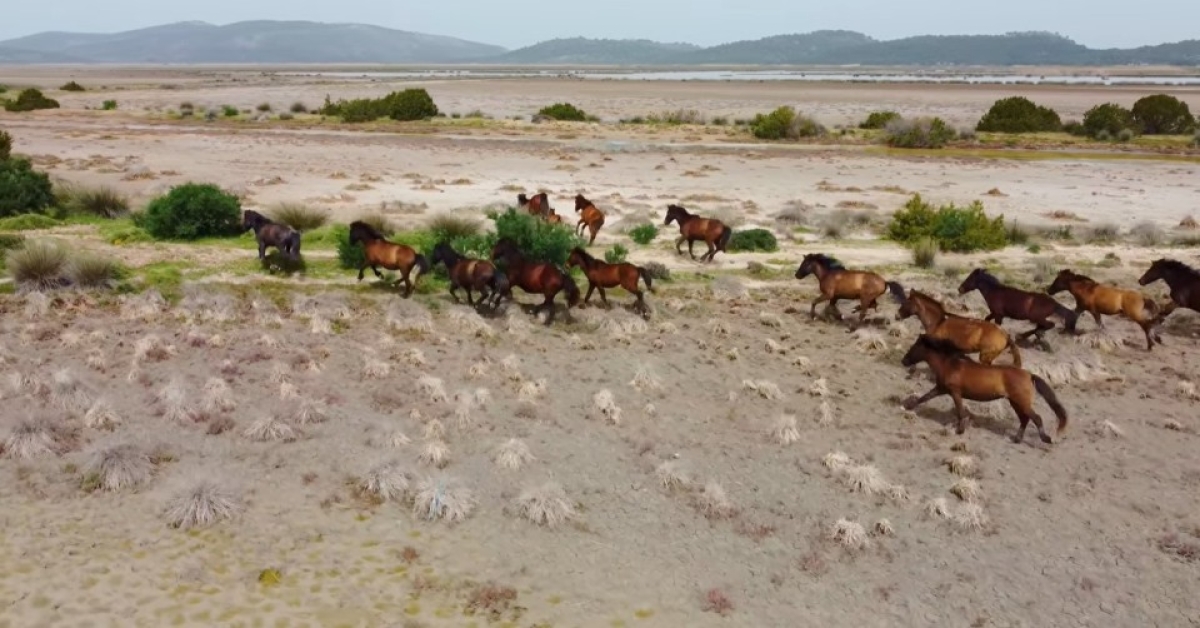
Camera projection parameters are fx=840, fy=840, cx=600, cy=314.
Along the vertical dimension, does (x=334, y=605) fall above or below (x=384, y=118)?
below

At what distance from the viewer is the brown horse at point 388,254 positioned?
14531 mm

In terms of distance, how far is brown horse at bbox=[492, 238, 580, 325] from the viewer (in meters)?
13.6

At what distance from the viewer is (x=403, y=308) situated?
14.0 metres

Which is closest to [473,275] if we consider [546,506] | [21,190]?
[546,506]

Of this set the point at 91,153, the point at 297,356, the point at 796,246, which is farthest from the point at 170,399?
the point at 91,153

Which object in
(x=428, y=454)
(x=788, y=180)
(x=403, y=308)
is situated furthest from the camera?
(x=788, y=180)

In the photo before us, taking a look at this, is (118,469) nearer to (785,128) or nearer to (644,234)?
(644,234)

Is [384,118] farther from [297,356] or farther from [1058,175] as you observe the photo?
[297,356]

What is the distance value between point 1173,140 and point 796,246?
42.5 meters

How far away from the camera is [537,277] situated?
13.6 metres

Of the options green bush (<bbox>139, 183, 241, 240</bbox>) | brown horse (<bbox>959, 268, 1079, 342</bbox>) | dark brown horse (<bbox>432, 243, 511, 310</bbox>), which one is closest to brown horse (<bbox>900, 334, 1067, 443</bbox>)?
brown horse (<bbox>959, 268, 1079, 342</bbox>)

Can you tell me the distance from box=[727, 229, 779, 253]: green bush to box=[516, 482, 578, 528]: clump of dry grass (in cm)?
1256

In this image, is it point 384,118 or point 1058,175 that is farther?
point 384,118

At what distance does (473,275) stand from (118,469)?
6605mm
